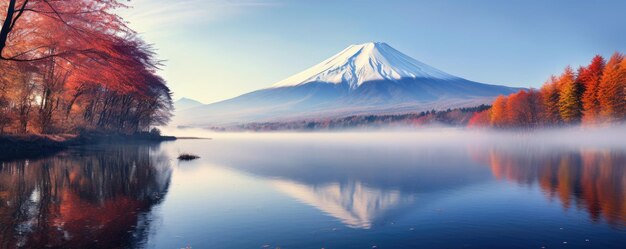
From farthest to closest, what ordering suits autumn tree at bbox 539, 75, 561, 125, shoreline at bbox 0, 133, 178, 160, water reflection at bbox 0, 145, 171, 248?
autumn tree at bbox 539, 75, 561, 125
shoreline at bbox 0, 133, 178, 160
water reflection at bbox 0, 145, 171, 248

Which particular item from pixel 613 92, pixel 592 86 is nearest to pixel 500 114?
pixel 592 86

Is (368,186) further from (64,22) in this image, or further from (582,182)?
(64,22)

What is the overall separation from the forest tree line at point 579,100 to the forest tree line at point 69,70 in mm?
70392

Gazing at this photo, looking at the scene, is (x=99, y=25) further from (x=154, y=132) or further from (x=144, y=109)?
(x=154, y=132)

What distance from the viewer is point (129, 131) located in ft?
250

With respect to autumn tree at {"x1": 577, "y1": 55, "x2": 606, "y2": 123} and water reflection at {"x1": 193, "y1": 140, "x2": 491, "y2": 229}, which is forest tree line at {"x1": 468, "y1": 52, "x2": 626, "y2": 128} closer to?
autumn tree at {"x1": 577, "y1": 55, "x2": 606, "y2": 123}

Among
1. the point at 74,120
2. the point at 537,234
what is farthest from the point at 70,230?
the point at 74,120

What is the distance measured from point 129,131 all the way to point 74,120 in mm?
21018

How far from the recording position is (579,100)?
82.4m

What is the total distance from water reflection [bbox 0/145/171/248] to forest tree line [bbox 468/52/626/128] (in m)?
72.6

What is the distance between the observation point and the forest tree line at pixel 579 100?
72125mm

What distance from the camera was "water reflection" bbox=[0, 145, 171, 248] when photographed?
502 inches

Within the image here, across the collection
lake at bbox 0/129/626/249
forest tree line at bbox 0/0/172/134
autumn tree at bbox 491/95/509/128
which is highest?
autumn tree at bbox 491/95/509/128

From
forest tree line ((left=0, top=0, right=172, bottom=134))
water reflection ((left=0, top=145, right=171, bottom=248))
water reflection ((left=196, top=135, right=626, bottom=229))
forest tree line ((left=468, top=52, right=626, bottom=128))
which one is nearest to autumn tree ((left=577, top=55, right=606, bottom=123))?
forest tree line ((left=468, top=52, right=626, bottom=128))
